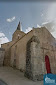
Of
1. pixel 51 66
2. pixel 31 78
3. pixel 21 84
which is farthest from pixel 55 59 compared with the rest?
pixel 21 84

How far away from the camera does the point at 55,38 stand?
10680 mm

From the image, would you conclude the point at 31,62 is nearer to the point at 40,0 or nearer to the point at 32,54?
the point at 32,54

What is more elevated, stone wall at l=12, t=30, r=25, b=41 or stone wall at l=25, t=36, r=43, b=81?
stone wall at l=12, t=30, r=25, b=41

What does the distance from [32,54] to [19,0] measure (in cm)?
423

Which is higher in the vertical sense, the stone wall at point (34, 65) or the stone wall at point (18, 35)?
the stone wall at point (18, 35)

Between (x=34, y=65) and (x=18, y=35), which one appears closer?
(x=34, y=65)

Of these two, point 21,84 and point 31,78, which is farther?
point 31,78

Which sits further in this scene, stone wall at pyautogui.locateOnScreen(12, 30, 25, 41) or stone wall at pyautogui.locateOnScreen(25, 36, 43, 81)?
stone wall at pyautogui.locateOnScreen(12, 30, 25, 41)

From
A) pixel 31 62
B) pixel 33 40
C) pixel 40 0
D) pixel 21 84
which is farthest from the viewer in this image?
pixel 33 40

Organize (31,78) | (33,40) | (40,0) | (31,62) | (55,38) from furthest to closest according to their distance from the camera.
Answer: (55,38) < (33,40) < (31,62) < (31,78) < (40,0)

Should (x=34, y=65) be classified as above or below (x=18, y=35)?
below

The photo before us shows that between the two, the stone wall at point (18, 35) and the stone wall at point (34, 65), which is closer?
the stone wall at point (34, 65)

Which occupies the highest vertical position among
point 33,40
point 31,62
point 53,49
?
point 33,40

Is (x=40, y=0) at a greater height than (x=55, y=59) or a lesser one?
greater
